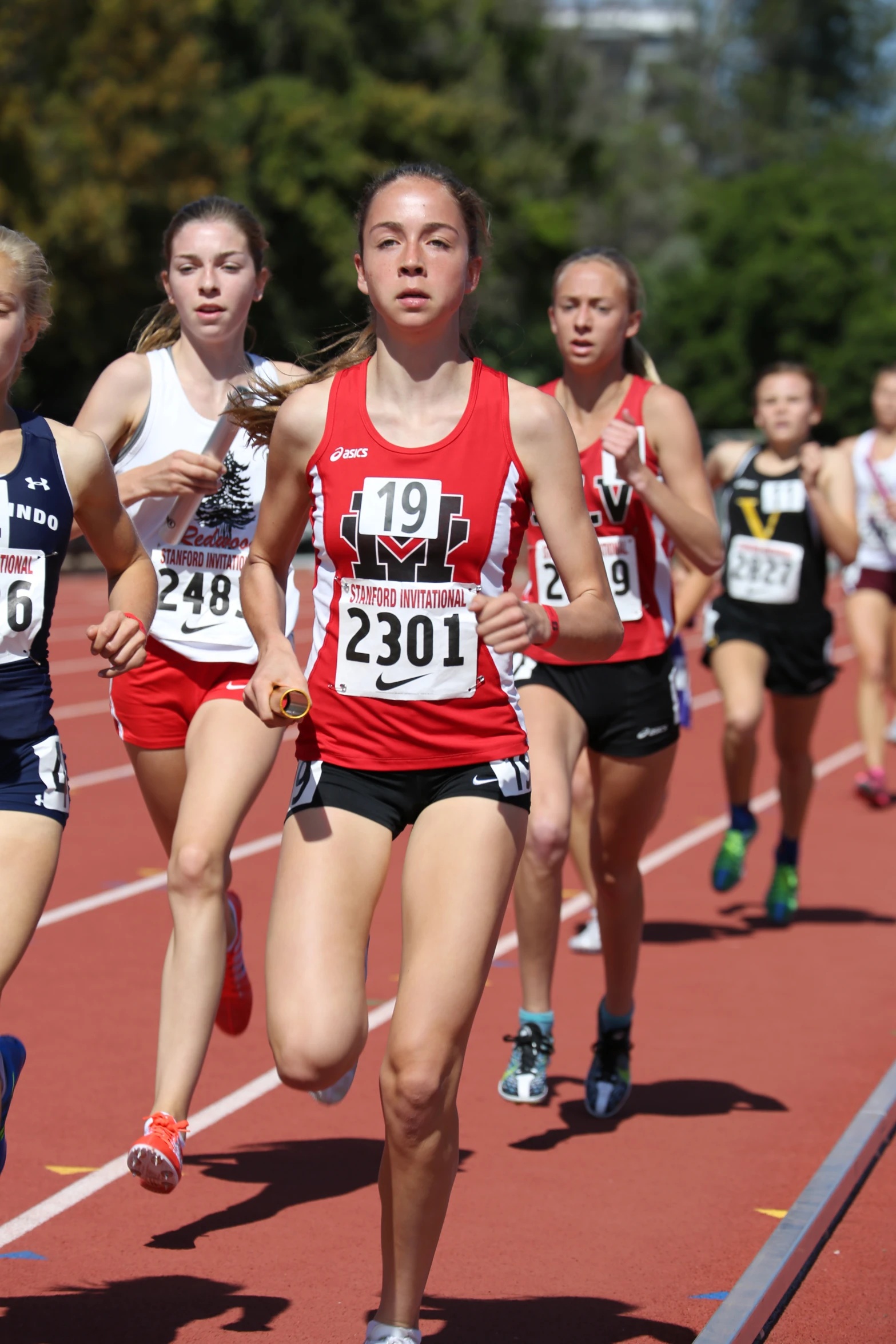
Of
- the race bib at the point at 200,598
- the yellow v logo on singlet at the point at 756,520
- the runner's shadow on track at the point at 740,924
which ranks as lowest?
the runner's shadow on track at the point at 740,924

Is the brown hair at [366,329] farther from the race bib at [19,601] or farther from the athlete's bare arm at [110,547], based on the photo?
the race bib at [19,601]

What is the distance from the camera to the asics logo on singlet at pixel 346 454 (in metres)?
3.47

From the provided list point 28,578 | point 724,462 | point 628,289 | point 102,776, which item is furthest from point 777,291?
point 28,578

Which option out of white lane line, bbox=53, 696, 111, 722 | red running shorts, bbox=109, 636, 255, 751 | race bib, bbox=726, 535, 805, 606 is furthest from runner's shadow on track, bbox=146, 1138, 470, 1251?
white lane line, bbox=53, 696, 111, 722

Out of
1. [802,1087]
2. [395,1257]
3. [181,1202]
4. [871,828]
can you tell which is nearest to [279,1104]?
[181,1202]

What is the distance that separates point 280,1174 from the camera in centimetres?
479

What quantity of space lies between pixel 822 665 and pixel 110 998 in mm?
3608

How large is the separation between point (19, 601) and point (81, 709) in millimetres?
11953

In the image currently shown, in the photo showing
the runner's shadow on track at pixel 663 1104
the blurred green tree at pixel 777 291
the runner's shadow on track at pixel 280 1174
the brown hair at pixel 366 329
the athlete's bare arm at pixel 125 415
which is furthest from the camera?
the blurred green tree at pixel 777 291

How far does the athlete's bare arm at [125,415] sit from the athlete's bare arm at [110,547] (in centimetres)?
61

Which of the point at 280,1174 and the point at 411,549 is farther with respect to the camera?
the point at 280,1174

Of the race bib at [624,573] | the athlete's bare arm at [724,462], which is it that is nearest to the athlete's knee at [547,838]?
the race bib at [624,573]

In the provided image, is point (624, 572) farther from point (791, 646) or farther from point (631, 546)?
point (791, 646)

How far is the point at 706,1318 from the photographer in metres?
3.87
